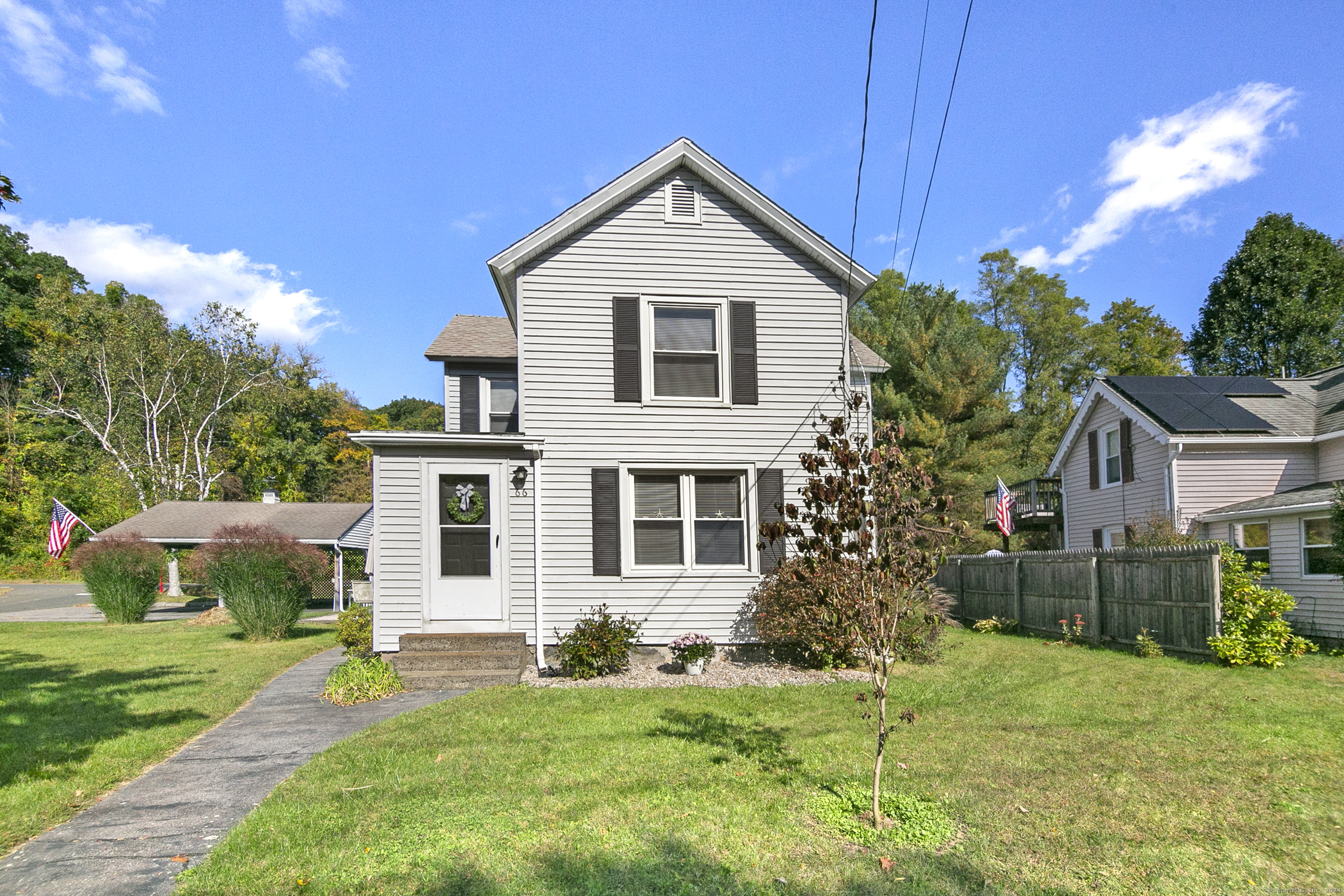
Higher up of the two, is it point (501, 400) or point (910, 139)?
point (910, 139)

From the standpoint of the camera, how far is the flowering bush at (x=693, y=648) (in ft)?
32.7

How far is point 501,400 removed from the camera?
1402cm

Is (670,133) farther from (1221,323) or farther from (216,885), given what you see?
(1221,323)

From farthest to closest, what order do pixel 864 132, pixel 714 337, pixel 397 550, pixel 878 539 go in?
pixel 714 337 → pixel 397 550 → pixel 864 132 → pixel 878 539

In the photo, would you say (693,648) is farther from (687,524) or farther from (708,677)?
(687,524)

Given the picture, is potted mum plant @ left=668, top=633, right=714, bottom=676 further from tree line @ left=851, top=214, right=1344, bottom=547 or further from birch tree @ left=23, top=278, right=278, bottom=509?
birch tree @ left=23, top=278, right=278, bottom=509

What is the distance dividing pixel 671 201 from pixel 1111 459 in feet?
52.1

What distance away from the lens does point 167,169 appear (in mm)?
12828

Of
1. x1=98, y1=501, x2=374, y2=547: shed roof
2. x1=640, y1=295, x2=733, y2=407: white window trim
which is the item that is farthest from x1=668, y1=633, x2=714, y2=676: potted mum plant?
x1=98, y1=501, x2=374, y2=547: shed roof

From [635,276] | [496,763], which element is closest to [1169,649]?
[635,276]

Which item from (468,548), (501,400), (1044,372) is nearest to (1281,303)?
(1044,372)

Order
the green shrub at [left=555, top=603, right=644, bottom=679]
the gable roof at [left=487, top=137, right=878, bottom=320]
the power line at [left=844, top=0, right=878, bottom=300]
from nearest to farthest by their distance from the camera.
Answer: the power line at [left=844, top=0, right=878, bottom=300] → the green shrub at [left=555, top=603, right=644, bottom=679] → the gable roof at [left=487, top=137, right=878, bottom=320]

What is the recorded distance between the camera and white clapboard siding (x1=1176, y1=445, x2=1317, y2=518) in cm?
1708

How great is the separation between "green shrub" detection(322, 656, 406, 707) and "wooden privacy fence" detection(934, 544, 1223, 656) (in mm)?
7862
